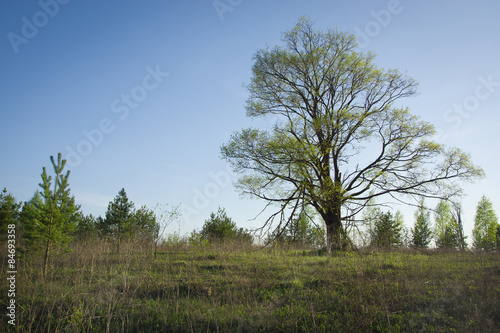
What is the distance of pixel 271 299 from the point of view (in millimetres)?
7059

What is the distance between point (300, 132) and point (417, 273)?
30.8ft

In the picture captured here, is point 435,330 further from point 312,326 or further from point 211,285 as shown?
point 211,285

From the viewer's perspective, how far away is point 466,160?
14.0 meters

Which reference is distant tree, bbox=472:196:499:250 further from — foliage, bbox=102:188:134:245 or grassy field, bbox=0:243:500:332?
foliage, bbox=102:188:134:245

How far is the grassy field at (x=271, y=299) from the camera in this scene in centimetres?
566

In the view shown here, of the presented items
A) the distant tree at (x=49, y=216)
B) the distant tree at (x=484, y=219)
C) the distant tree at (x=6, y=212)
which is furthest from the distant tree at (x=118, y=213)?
the distant tree at (x=484, y=219)

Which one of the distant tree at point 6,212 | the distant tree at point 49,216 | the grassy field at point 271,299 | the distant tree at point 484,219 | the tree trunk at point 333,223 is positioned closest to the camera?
the grassy field at point 271,299

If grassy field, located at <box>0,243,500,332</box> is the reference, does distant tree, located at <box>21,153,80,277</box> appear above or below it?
above

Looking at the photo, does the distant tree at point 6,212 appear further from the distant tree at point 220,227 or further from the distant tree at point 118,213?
the distant tree at point 220,227

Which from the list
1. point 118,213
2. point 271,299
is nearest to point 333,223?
point 271,299

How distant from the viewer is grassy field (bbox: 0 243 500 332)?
566cm

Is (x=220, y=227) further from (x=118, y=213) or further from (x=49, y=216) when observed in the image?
(x=49, y=216)

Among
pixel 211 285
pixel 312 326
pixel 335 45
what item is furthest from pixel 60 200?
pixel 335 45

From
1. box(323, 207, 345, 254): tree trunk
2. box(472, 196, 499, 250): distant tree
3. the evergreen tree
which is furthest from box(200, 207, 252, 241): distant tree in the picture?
box(472, 196, 499, 250): distant tree
